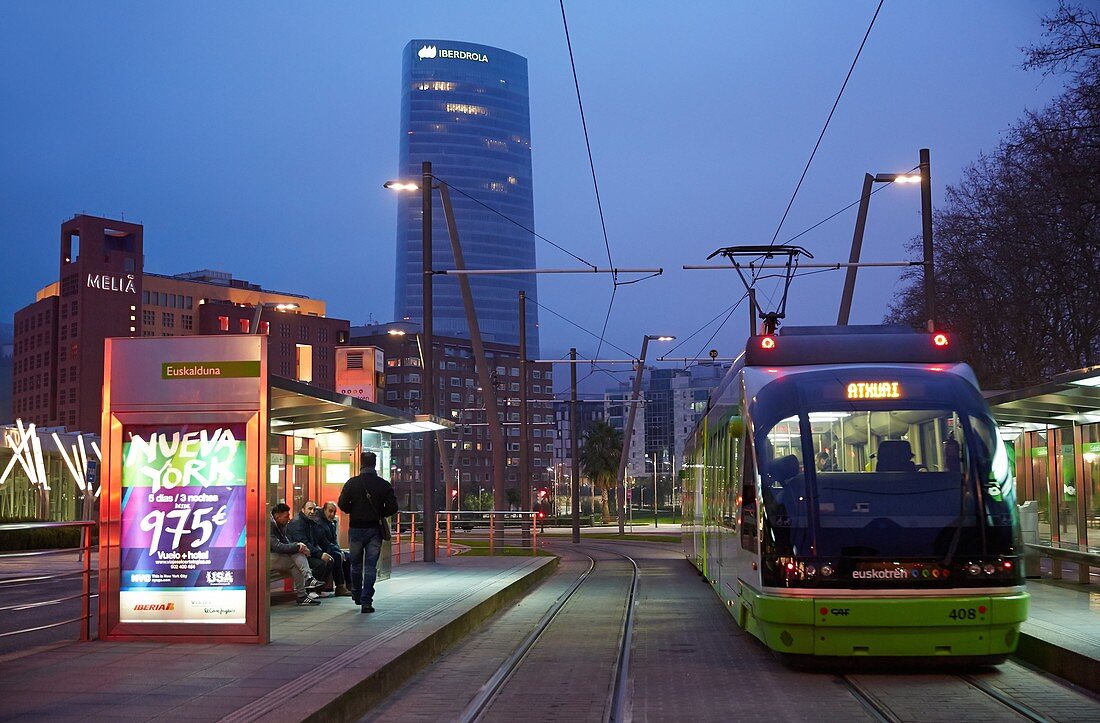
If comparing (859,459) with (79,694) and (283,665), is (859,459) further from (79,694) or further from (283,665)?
(79,694)

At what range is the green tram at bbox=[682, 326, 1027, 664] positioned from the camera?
10.5 m

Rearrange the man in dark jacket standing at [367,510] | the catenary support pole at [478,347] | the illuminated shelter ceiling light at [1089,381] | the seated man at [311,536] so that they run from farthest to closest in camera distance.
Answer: the catenary support pole at [478,347], the seated man at [311,536], the man in dark jacket standing at [367,510], the illuminated shelter ceiling light at [1089,381]

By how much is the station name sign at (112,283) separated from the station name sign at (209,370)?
370 feet

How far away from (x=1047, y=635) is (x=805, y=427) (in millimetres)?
3164

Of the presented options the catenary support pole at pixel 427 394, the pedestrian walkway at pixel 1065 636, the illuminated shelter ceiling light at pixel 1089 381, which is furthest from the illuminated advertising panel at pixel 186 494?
the catenary support pole at pixel 427 394

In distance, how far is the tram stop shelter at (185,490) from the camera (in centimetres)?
1186

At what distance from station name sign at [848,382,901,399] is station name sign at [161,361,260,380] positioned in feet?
17.7

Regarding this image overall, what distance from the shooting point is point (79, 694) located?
28.9 feet

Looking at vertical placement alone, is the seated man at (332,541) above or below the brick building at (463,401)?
below

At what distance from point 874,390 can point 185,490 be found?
20.8 ft

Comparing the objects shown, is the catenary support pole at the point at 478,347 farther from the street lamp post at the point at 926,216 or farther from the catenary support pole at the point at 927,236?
the catenary support pole at the point at 927,236

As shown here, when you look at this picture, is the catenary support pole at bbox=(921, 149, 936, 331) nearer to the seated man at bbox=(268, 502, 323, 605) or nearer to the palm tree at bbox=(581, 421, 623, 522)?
the seated man at bbox=(268, 502, 323, 605)

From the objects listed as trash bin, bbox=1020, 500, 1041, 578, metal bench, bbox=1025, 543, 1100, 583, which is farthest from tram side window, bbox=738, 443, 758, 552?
trash bin, bbox=1020, 500, 1041, 578

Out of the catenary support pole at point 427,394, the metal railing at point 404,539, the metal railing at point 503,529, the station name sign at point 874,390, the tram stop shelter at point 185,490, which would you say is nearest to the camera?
the station name sign at point 874,390
